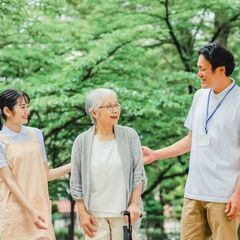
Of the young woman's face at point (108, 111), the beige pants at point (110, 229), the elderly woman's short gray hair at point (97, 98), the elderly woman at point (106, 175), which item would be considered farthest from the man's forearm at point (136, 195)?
the elderly woman's short gray hair at point (97, 98)

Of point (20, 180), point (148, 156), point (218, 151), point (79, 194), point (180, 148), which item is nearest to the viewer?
point (218, 151)

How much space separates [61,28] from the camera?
7.59 m

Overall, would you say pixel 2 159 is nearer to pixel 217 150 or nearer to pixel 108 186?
pixel 108 186

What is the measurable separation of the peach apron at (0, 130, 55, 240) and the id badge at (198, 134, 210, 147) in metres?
0.89

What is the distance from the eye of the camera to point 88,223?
9.75 ft

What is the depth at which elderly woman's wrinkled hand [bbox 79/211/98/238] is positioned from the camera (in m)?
2.97

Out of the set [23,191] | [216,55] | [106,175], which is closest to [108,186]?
[106,175]

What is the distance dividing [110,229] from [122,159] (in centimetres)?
38

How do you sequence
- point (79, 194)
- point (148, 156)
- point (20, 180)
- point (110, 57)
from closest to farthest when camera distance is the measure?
1. point (79, 194)
2. point (20, 180)
3. point (148, 156)
4. point (110, 57)

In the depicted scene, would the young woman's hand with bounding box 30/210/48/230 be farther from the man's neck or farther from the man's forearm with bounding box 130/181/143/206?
the man's neck

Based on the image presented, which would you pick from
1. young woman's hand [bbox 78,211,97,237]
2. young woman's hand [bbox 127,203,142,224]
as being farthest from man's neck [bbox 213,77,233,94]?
young woman's hand [bbox 78,211,97,237]

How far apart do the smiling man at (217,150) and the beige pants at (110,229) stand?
0.39 m

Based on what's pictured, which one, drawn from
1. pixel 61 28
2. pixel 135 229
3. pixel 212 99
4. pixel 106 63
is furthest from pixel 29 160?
pixel 61 28

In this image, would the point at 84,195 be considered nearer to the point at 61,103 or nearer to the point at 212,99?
the point at 212,99
